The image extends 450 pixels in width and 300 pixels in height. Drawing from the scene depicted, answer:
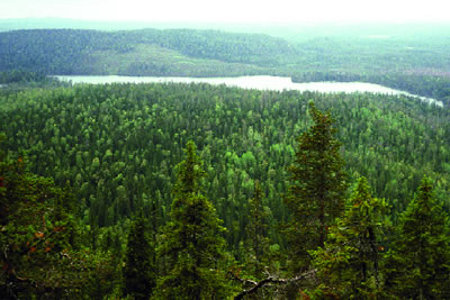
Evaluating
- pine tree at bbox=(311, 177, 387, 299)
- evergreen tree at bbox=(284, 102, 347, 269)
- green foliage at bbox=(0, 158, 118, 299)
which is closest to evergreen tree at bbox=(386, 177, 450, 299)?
evergreen tree at bbox=(284, 102, 347, 269)

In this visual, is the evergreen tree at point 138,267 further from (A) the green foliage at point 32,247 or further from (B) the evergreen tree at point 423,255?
(B) the evergreen tree at point 423,255

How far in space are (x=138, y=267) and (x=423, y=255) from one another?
25463 mm

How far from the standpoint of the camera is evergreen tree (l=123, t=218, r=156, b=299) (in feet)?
128

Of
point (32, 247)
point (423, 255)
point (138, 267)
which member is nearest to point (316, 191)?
point (423, 255)

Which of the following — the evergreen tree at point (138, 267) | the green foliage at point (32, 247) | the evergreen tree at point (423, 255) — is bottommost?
the evergreen tree at point (138, 267)

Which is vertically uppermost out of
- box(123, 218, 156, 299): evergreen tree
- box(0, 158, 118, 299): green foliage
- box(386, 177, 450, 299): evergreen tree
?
box(0, 158, 118, 299): green foliage

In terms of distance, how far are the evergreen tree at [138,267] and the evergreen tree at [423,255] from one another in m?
23.2

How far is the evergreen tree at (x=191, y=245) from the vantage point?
2386cm

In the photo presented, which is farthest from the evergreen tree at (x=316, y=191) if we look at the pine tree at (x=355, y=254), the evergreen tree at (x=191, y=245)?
the pine tree at (x=355, y=254)

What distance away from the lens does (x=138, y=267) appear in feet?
129

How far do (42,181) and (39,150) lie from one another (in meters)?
185

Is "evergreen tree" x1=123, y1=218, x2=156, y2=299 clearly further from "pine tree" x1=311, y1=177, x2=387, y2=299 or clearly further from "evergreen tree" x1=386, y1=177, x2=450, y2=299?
"pine tree" x1=311, y1=177, x2=387, y2=299

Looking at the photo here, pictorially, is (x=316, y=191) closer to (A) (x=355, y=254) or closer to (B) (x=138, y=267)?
(A) (x=355, y=254)

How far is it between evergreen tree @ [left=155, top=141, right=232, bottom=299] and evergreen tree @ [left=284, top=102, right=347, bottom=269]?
5611 mm
